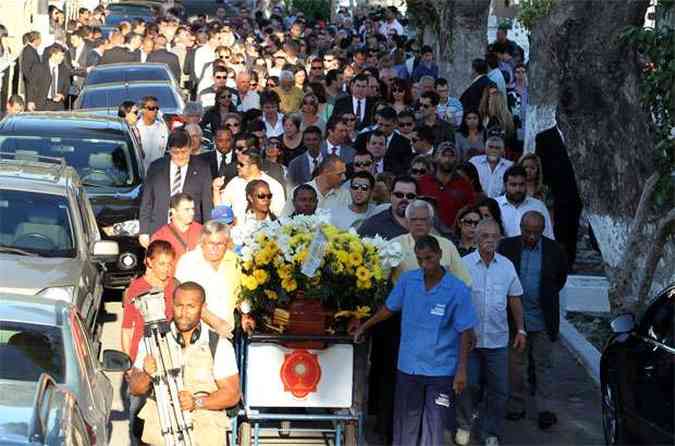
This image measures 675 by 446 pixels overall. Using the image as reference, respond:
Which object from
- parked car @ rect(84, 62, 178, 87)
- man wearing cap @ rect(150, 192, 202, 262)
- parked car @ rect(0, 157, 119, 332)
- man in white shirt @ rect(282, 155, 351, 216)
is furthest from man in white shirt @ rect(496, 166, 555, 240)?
parked car @ rect(84, 62, 178, 87)

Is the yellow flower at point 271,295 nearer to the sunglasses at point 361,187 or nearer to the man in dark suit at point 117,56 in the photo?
the sunglasses at point 361,187

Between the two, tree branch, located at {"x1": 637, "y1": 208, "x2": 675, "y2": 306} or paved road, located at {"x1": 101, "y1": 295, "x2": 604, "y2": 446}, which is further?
tree branch, located at {"x1": 637, "y1": 208, "x2": 675, "y2": 306}

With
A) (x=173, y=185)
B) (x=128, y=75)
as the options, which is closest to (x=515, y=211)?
(x=173, y=185)

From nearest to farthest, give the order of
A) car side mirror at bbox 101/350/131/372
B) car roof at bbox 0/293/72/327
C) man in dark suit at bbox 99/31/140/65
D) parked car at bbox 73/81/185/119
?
car roof at bbox 0/293/72/327 → car side mirror at bbox 101/350/131/372 → parked car at bbox 73/81/185/119 → man in dark suit at bbox 99/31/140/65

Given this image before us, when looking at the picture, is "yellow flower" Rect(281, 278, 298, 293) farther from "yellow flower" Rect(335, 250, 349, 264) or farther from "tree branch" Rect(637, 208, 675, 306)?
"tree branch" Rect(637, 208, 675, 306)

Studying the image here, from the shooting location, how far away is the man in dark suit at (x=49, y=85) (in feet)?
84.8

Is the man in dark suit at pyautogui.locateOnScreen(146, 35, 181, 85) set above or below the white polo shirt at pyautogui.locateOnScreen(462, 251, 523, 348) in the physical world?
above

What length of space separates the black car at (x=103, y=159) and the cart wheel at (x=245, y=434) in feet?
17.2

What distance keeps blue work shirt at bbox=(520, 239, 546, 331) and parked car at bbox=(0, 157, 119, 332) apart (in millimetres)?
3090

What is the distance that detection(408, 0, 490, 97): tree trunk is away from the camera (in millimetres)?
26969

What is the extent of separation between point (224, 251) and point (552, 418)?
9.69 ft

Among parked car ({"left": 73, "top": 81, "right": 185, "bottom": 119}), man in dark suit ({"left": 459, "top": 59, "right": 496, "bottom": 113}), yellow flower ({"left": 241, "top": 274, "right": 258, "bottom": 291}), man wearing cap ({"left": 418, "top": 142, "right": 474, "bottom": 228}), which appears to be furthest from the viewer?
parked car ({"left": 73, "top": 81, "right": 185, "bottom": 119})

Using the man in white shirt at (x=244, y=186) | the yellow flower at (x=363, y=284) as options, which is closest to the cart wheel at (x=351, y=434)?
the yellow flower at (x=363, y=284)

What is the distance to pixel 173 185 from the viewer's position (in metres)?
14.7
